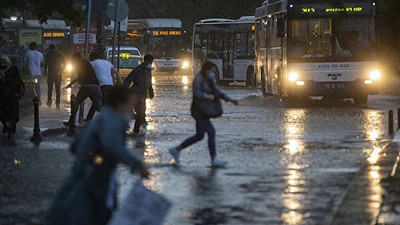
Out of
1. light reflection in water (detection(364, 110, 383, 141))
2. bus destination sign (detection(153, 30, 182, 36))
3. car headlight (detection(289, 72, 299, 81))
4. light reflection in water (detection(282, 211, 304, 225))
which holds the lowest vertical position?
light reflection in water (detection(282, 211, 304, 225))

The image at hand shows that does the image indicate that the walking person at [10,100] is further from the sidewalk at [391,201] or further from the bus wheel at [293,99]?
the bus wheel at [293,99]

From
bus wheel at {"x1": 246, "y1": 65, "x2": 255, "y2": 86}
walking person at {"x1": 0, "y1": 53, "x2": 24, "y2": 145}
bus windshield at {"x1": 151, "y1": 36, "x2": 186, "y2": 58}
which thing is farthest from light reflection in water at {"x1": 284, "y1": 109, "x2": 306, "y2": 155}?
bus windshield at {"x1": 151, "y1": 36, "x2": 186, "y2": 58}

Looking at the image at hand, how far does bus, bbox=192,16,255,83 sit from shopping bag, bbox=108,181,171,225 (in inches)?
1616

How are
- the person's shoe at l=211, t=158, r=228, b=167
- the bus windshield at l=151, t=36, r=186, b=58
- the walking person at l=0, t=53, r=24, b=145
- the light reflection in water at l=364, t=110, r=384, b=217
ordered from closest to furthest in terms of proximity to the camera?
1. the light reflection in water at l=364, t=110, r=384, b=217
2. the person's shoe at l=211, t=158, r=228, b=167
3. the walking person at l=0, t=53, r=24, b=145
4. the bus windshield at l=151, t=36, r=186, b=58

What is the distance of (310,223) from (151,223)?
364cm

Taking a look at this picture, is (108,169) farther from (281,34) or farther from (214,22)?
(214,22)

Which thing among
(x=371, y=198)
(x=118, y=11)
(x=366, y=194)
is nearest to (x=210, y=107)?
(x=366, y=194)

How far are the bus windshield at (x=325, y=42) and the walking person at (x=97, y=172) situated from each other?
23466 mm

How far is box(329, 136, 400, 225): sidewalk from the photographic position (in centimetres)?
1113

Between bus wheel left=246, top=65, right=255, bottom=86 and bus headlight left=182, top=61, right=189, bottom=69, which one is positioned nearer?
bus wheel left=246, top=65, right=255, bottom=86

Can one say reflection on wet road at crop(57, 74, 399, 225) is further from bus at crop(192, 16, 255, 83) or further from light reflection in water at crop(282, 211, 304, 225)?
bus at crop(192, 16, 255, 83)

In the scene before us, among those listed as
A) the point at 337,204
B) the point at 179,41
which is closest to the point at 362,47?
the point at 337,204

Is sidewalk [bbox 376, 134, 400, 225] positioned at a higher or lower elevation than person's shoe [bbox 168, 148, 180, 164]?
lower

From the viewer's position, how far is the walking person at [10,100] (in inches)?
814
